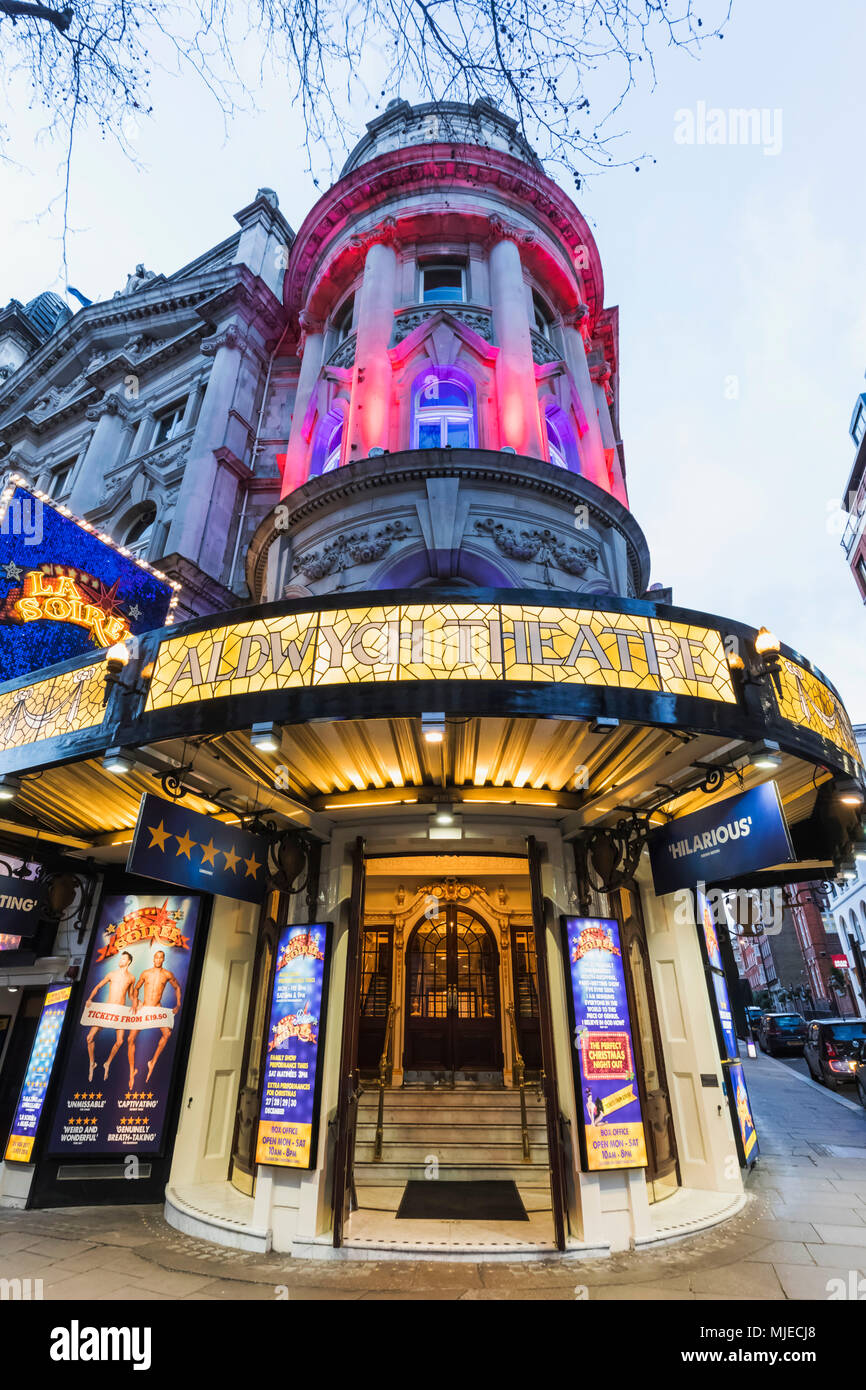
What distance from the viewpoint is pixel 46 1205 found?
811 cm

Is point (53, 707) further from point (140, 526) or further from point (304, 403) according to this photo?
point (140, 526)

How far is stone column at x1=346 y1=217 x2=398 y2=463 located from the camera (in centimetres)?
1345

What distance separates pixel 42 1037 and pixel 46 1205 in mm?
A: 1952

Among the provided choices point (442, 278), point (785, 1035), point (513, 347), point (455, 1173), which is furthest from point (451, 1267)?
point (785, 1035)

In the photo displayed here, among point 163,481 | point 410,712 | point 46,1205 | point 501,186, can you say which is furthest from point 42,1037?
point 501,186

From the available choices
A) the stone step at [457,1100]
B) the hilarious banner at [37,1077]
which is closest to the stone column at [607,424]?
the stone step at [457,1100]

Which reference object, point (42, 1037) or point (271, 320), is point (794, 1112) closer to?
point (42, 1037)

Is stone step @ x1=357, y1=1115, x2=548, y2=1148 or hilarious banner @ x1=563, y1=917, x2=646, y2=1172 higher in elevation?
hilarious banner @ x1=563, y1=917, x2=646, y2=1172

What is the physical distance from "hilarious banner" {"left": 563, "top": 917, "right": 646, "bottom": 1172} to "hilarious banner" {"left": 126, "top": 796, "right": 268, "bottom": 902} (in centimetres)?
371

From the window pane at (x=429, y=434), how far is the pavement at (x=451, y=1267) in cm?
1334

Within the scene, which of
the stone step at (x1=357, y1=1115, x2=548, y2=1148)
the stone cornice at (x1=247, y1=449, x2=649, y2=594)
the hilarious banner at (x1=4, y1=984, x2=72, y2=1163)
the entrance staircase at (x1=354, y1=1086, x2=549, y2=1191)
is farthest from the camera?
the stone cornice at (x1=247, y1=449, x2=649, y2=594)

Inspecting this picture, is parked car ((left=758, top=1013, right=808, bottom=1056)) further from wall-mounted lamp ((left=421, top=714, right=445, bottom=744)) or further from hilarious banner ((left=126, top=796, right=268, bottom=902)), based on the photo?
wall-mounted lamp ((left=421, top=714, right=445, bottom=744))

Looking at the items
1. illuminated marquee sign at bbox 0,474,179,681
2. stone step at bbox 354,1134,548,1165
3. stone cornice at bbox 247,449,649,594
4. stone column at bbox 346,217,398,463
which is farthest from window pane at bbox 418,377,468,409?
stone step at bbox 354,1134,548,1165

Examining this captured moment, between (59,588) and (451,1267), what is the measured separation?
11.1 metres
